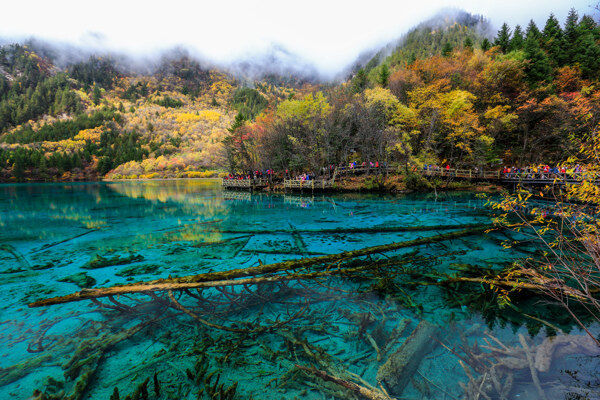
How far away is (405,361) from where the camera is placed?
3488mm

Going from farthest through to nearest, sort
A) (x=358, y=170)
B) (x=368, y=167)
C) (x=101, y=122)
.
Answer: (x=101, y=122) → (x=358, y=170) → (x=368, y=167)

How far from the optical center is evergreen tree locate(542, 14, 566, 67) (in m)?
36.8

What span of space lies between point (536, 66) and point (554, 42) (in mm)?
9894

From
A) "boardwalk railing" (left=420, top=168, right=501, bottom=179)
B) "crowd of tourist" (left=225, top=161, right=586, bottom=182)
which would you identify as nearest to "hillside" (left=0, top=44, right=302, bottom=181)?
"crowd of tourist" (left=225, top=161, right=586, bottom=182)

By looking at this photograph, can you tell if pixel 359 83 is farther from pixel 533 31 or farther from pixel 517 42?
pixel 533 31

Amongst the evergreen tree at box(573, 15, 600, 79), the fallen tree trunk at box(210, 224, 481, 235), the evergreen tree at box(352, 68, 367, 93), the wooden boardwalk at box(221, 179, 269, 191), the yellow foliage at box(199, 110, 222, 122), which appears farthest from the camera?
the yellow foliage at box(199, 110, 222, 122)

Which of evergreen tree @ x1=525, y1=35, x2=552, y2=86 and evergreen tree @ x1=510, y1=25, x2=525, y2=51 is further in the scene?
evergreen tree @ x1=510, y1=25, x2=525, y2=51

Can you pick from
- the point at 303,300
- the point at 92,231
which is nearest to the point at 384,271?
the point at 303,300

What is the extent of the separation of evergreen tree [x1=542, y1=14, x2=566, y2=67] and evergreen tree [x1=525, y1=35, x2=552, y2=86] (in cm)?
335

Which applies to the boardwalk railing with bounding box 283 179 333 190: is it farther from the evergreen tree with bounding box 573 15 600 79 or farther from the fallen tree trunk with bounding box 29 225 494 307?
the evergreen tree with bounding box 573 15 600 79

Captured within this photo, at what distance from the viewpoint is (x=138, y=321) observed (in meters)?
4.82

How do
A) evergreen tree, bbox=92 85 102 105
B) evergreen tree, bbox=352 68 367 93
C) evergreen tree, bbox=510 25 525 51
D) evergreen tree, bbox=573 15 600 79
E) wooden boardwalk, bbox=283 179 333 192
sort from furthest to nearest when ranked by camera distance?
evergreen tree, bbox=92 85 102 105 < evergreen tree, bbox=352 68 367 93 < evergreen tree, bbox=510 25 525 51 < evergreen tree, bbox=573 15 600 79 < wooden boardwalk, bbox=283 179 333 192

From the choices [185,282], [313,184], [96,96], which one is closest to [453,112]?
[313,184]

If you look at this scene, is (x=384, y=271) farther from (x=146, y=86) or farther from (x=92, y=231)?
(x=146, y=86)
